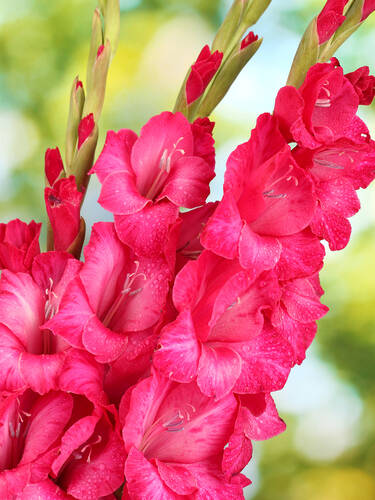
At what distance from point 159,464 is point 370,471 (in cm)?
80

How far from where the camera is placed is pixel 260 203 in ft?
1.86

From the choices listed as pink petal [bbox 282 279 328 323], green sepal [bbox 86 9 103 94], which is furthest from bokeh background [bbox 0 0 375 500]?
pink petal [bbox 282 279 328 323]

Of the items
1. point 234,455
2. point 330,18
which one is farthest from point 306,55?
point 234,455

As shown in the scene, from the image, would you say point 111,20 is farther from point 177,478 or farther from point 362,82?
point 177,478

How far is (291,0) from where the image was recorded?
1.05 m

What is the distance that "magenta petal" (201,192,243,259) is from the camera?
0.53 m

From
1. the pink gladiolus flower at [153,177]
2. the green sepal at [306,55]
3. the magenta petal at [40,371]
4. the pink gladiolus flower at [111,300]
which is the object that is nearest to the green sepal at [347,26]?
the green sepal at [306,55]

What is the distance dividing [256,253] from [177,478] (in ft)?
0.66

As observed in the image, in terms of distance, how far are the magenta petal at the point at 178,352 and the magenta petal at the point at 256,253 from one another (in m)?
0.07

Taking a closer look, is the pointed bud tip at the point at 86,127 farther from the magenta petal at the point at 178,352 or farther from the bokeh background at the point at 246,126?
the bokeh background at the point at 246,126

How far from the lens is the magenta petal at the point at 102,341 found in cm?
53

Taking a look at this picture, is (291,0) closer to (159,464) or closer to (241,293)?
(241,293)

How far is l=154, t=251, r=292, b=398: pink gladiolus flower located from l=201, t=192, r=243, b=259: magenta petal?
3 centimetres

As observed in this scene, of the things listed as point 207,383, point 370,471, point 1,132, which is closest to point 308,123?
point 207,383
